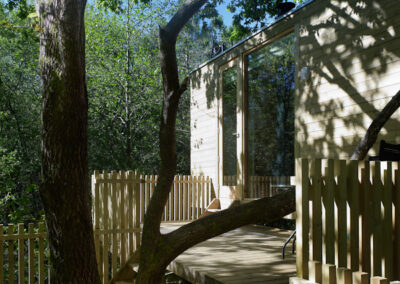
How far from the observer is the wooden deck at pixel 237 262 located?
414cm

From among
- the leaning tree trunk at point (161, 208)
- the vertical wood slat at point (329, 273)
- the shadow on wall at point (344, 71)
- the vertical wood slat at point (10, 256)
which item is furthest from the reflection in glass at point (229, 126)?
the vertical wood slat at point (329, 273)

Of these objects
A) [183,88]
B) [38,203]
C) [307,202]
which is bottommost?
[38,203]

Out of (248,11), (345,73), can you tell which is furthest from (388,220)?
(248,11)

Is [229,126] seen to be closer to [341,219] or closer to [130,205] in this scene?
[130,205]

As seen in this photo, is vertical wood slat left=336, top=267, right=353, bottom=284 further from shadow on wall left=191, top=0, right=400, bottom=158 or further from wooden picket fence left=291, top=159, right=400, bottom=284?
shadow on wall left=191, top=0, right=400, bottom=158

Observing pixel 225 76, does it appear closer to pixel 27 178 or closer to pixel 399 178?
pixel 399 178

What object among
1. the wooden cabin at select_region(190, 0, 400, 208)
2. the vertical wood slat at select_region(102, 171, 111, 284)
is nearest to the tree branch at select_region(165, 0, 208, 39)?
the wooden cabin at select_region(190, 0, 400, 208)

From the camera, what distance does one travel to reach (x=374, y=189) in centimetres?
267

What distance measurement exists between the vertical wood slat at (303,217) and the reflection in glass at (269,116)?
417cm

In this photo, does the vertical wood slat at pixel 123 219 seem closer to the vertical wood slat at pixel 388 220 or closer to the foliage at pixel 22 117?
the vertical wood slat at pixel 388 220

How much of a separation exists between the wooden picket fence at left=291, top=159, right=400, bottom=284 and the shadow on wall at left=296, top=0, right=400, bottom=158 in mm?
2650

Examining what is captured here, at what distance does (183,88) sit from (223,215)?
100 cm

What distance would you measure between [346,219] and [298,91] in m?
4.38

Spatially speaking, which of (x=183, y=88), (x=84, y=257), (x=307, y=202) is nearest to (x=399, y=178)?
A: (x=307, y=202)
